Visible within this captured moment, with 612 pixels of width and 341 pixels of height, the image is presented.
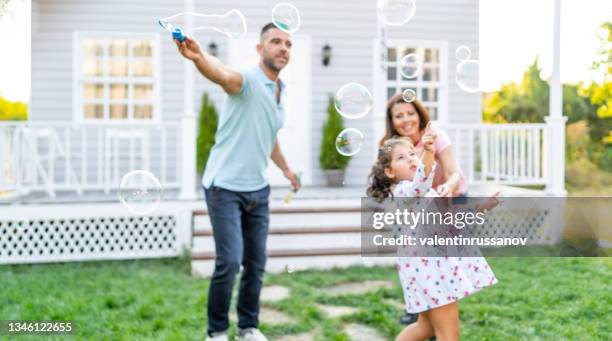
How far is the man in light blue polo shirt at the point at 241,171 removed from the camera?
9.94ft

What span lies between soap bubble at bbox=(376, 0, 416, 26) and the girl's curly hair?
1980mm

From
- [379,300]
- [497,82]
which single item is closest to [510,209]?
[379,300]

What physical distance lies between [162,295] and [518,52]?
21386mm

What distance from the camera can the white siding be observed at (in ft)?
25.7

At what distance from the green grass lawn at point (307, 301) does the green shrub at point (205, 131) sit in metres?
2.33

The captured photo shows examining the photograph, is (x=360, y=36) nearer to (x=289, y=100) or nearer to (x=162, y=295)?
(x=289, y=100)

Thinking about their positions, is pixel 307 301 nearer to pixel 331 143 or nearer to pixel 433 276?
pixel 433 276

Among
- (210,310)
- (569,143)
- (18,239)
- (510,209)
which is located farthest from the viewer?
(569,143)

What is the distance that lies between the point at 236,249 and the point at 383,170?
2.97 ft

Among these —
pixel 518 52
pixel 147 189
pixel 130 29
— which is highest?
pixel 518 52

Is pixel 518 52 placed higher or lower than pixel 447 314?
higher

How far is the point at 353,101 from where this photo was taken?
4109 millimetres

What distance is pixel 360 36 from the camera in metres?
8.55

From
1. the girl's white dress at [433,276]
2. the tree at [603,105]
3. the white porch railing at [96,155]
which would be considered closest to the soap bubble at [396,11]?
the girl's white dress at [433,276]
